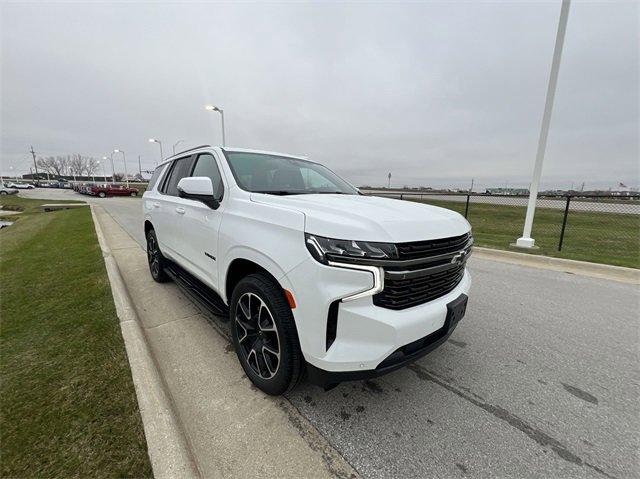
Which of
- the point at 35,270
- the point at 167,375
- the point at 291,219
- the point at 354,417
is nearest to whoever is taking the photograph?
the point at 291,219

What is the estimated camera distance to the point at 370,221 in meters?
1.84

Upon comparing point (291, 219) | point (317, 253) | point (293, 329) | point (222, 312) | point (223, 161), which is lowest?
point (222, 312)

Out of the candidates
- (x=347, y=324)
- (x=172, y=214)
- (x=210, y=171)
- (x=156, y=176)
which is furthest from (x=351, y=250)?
(x=156, y=176)

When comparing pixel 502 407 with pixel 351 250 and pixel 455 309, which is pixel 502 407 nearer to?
pixel 455 309

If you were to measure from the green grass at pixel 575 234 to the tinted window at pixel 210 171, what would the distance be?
6971 mm

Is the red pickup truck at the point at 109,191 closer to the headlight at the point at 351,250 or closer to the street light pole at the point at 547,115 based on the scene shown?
the street light pole at the point at 547,115

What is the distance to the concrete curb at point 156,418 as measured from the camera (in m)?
1.69

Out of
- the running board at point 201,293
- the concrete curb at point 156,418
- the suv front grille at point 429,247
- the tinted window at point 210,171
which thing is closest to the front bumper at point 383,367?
the suv front grille at point 429,247

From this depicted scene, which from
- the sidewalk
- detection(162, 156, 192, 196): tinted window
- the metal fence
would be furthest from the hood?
the metal fence

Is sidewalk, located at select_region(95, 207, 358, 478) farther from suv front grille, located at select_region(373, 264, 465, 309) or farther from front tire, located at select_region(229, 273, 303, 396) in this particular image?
suv front grille, located at select_region(373, 264, 465, 309)

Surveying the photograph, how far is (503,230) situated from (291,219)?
473 inches

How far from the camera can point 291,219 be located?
2012 mm

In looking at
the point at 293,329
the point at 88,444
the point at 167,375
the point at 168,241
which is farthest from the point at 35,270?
the point at 293,329

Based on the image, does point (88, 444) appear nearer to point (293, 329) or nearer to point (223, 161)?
point (293, 329)
